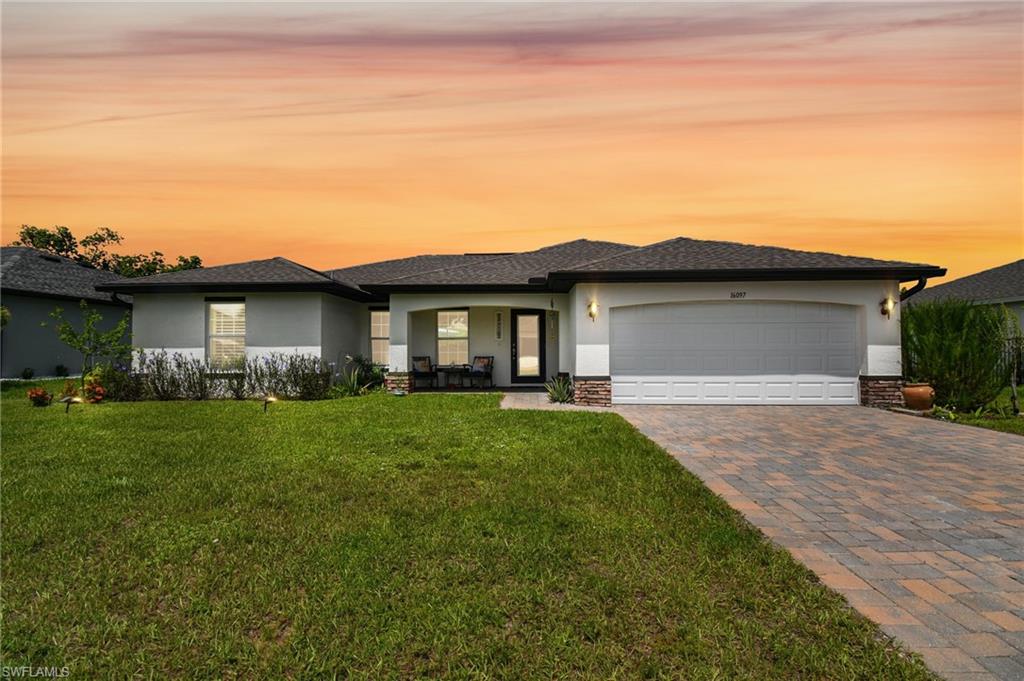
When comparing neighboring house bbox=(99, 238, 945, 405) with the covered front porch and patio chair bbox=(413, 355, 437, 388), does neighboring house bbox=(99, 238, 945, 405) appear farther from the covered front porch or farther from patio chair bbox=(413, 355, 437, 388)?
the covered front porch

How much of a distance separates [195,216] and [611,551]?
1408 cm

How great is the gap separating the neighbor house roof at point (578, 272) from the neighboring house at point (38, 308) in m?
4.11

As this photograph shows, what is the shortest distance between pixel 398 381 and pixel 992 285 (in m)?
24.2

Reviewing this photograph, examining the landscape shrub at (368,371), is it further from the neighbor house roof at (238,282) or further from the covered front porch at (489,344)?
the neighbor house roof at (238,282)

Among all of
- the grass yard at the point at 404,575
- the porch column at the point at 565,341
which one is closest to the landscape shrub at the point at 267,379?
the grass yard at the point at 404,575

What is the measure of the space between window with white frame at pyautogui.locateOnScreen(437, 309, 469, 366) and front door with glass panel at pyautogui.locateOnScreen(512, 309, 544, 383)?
1576 millimetres

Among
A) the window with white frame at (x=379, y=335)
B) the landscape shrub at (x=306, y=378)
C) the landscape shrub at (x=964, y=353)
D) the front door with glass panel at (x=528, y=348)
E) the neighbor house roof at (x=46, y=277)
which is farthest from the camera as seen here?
the neighbor house roof at (x=46, y=277)

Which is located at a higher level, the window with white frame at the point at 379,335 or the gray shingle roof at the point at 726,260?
the gray shingle roof at the point at 726,260

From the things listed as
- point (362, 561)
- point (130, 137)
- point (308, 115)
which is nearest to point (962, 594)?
point (362, 561)

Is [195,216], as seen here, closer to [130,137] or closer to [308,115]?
[130,137]

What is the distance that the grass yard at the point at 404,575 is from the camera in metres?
2.79

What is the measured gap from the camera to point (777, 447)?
7.96 meters

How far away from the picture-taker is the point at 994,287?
21609 mm

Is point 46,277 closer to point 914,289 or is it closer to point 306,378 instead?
point 306,378
